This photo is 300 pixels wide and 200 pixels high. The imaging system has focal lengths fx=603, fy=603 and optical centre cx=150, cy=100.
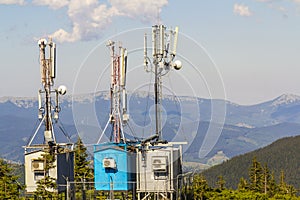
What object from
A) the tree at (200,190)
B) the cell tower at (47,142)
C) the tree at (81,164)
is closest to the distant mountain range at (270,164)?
the tree at (200,190)

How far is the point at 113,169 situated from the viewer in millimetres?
26859

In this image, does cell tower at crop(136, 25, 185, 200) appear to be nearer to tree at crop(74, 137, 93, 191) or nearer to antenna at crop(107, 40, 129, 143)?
antenna at crop(107, 40, 129, 143)

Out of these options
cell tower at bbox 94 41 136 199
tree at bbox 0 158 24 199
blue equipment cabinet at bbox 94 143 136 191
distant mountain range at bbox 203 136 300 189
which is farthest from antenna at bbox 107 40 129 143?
distant mountain range at bbox 203 136 300 189

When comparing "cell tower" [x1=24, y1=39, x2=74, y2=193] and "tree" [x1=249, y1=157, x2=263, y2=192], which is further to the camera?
"tree" [x1=249, y1=157, x2=263, y2=192]

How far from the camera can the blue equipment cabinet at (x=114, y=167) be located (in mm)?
26672

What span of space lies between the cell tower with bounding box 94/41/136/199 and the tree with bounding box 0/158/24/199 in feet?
17.4

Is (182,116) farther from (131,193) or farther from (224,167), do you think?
(224,167)

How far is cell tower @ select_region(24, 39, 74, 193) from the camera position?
2777cm

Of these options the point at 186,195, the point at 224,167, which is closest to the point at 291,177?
the point at 224,167

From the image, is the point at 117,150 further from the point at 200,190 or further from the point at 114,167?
the point at 200,190

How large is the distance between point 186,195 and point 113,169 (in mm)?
5771

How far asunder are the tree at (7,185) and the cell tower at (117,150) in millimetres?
5299

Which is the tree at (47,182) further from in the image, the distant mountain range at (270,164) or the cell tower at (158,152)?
the distant mountain range at (270,164)

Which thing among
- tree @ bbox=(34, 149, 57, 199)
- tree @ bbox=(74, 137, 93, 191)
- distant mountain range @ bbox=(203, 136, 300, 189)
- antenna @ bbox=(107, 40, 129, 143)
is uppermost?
distant mountain range @ bbox=(203, 136, 300, 189)
